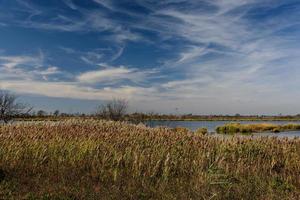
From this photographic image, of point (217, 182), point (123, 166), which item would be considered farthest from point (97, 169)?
point (217, 182)

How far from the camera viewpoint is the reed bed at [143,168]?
811cm

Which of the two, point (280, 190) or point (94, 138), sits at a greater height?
point (94, 138)

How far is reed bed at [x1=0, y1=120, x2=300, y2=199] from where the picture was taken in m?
8.11

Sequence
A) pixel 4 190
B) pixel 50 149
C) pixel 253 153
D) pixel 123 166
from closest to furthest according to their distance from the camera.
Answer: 1. pixel 4 190
2. pixel 123 166
3. pixel 50 149
4. pixel 253 153

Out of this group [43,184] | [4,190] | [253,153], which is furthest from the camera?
[253,153]

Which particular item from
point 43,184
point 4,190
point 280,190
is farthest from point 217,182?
point 4,190

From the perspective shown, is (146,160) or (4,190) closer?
(4,190)

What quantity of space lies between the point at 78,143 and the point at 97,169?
255cm

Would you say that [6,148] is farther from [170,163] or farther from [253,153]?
[253,153]

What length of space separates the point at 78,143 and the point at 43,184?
3.83 meters

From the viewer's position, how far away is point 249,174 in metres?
10.1

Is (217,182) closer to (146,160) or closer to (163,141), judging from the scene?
(146,160)

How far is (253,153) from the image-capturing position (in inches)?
523

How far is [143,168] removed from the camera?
401 inches
